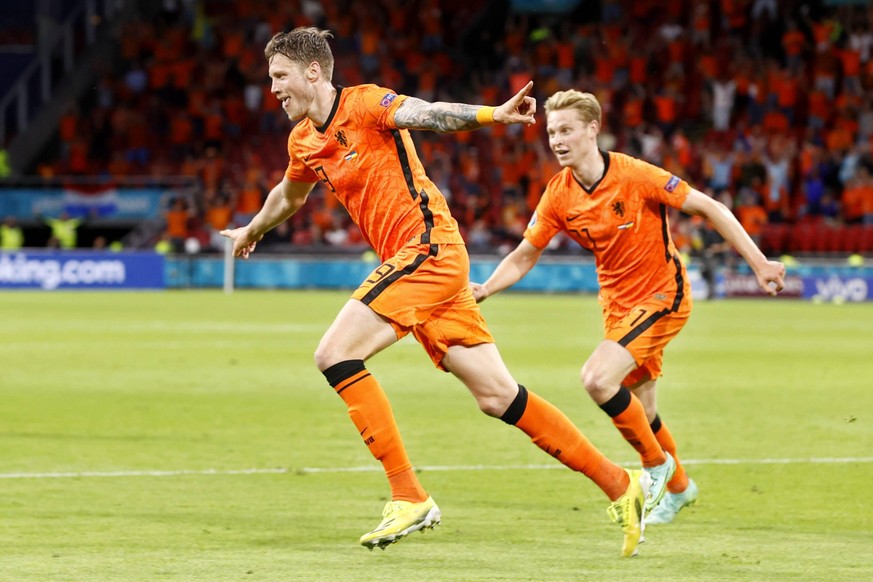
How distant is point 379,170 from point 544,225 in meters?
1.30

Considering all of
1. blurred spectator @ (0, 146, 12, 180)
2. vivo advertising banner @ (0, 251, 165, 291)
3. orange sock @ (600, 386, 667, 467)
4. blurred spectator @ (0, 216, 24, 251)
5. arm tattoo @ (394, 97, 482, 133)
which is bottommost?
vivo advertising banner @ (0, 251, 165, 291)

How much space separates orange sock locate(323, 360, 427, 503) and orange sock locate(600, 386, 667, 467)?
109 cm

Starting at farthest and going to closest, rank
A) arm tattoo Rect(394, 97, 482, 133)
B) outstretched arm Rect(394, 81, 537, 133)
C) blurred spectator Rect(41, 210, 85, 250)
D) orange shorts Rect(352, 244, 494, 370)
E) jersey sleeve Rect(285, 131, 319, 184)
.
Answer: blurred spectator Rect(41, 210, 85, 250), jersey sleeve Rect(285, 131, 319, 184), orange shorts Rect(352, 244, 494, 370), arm tattoo Rect(394, 97, 482, 133), outstretched arm Rect(394, 81, 537, 133)

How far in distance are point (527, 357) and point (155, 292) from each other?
15.9 m

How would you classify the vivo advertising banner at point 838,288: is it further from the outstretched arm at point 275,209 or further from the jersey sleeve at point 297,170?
the jersey sleeve at point 297,170

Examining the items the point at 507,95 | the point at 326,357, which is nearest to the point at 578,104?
the point at 326,357

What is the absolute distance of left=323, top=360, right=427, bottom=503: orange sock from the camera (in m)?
6.05

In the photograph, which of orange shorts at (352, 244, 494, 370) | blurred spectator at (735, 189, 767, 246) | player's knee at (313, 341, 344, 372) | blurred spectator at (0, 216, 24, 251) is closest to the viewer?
player's knee at (313, 341, 344, 372)

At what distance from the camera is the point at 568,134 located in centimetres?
691

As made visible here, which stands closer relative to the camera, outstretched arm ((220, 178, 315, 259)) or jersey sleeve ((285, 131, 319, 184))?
jersey sleeve ((285, 131, 319, 184))

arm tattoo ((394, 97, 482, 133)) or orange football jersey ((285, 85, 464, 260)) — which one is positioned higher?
arm tattoo ((394, 97, 482, 133))

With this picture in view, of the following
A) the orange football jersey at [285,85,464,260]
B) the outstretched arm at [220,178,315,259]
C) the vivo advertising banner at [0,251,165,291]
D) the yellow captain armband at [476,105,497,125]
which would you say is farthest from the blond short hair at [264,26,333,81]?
the vivo advertising banner at [0,251,165,291]

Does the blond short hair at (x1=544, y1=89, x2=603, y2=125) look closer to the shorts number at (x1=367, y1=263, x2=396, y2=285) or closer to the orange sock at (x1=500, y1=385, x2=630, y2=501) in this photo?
the shorts number at (x1=367, y1=263, x2=396, y2=285)

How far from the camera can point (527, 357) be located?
1641cm
